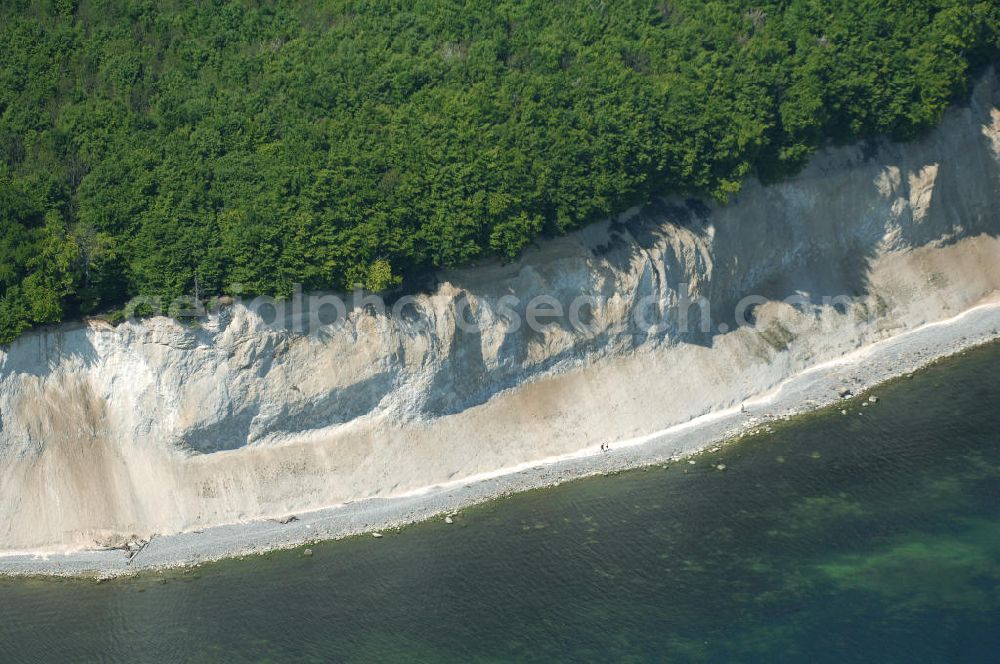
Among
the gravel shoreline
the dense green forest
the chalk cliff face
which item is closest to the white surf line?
the gravel shoreline

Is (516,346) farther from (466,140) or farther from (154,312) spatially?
(154,312)

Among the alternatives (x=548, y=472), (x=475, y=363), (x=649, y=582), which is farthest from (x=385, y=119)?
(x=649, y=582)

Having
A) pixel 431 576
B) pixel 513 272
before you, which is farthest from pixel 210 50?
pixel 431 576

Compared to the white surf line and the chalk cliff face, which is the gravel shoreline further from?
the chalk cliff face

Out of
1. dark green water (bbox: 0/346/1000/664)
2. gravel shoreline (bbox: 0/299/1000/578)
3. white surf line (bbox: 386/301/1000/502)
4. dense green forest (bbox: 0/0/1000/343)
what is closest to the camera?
dark green water (bbox: 0/346/1000/664)

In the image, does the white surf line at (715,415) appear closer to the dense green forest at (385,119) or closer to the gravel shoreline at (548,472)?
the gravel shoreline at (548,472)

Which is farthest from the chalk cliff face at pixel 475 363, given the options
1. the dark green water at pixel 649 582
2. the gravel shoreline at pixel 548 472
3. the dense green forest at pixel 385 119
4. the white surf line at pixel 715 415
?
the dark green water at pixel 649 582

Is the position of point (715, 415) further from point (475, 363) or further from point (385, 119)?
point (385, 119)
